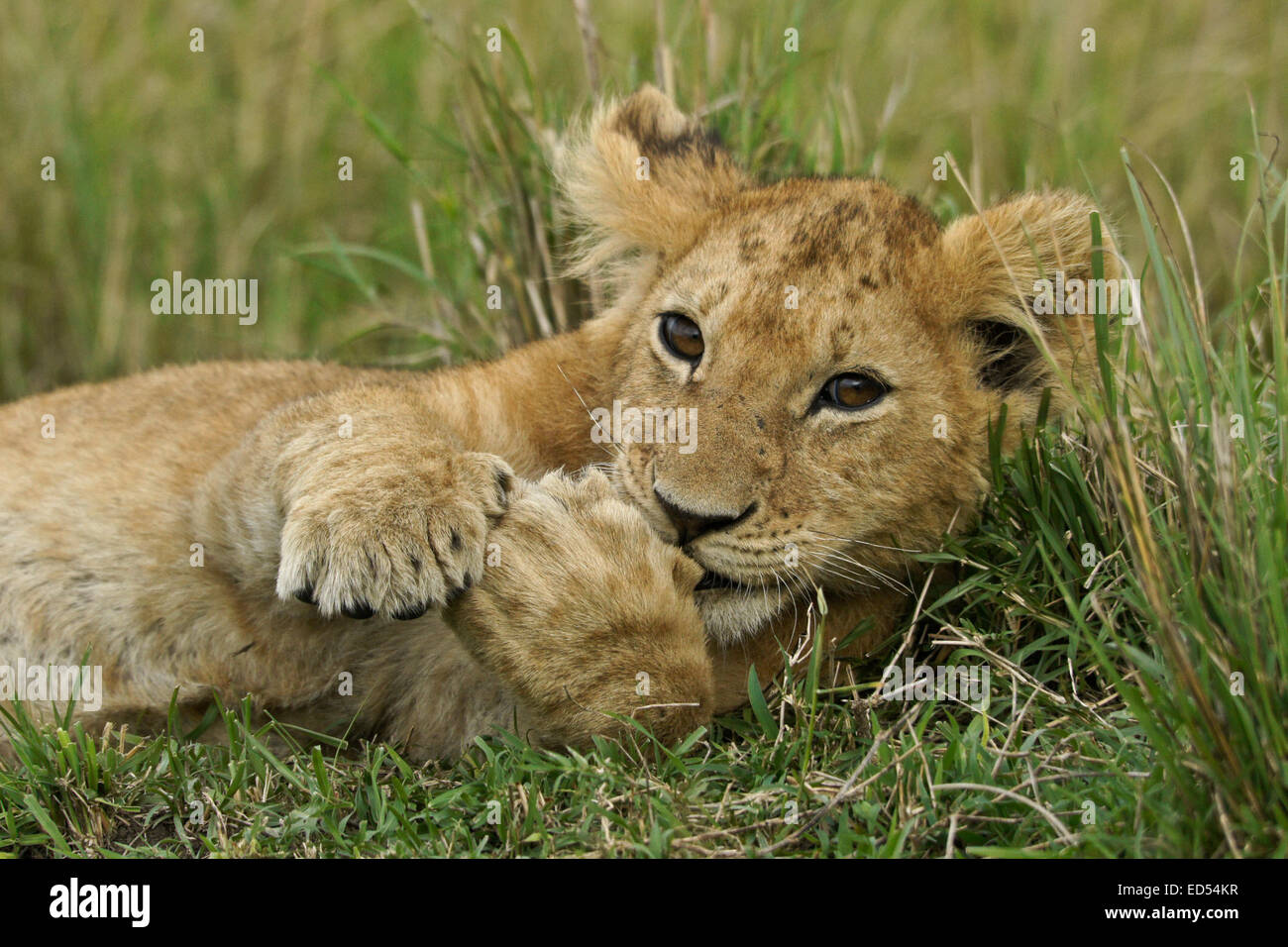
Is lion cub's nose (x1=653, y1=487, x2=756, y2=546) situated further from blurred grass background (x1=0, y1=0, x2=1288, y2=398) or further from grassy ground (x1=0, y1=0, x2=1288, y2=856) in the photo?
blurred grass background (x1=0, y1=0, x2=1288, y2=398)

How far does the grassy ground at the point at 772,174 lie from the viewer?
8.50 ft

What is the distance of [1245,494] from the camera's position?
2.80 metres

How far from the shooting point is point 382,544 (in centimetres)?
292

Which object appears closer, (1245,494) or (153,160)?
(1245,494)

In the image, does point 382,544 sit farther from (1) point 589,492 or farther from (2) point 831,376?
(2) point 831,376

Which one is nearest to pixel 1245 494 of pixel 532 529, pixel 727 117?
pixel 532 529

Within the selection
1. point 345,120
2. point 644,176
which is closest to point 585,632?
point 644,176

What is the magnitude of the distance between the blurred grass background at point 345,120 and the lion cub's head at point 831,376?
2909 mm

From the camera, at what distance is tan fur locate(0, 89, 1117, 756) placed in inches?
118

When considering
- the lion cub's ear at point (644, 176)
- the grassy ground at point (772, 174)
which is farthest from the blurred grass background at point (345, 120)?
the lion cub's ear at point (644, 176)

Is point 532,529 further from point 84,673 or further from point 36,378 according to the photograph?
point 36,378

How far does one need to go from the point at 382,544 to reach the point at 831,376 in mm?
1213

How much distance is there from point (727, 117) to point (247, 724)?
137 inches

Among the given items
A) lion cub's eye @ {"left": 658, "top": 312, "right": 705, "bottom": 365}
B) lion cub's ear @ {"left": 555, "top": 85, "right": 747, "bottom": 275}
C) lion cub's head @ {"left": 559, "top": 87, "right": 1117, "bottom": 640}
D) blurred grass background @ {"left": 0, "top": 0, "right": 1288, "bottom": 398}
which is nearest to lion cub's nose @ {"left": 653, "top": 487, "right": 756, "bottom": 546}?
lion cub's head @ {"left": 559, "top": 87, "right": 1117, "bottom": 640}
